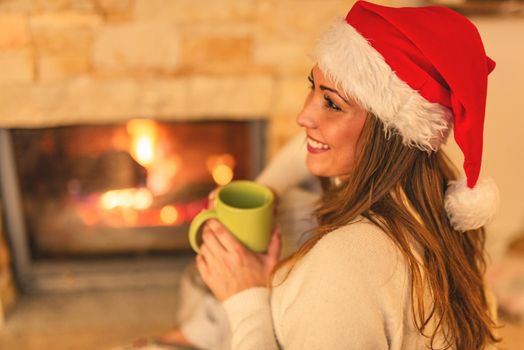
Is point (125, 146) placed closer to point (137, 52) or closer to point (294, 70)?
point (137, 52)

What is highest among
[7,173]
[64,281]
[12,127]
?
[12,127]

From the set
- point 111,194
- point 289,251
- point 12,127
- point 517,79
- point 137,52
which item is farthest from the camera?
point 111,194

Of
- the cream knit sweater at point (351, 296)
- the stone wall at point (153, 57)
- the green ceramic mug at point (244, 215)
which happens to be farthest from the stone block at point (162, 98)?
the cream knit sweater at point (351, 296)

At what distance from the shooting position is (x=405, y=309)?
974 mm

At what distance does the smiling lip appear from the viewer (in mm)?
1103

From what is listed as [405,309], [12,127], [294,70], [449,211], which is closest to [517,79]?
[294,70]

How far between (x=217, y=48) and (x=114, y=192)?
698 millimetres

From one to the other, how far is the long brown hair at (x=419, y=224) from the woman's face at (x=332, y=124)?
0.02 metres

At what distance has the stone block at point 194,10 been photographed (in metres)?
1.58

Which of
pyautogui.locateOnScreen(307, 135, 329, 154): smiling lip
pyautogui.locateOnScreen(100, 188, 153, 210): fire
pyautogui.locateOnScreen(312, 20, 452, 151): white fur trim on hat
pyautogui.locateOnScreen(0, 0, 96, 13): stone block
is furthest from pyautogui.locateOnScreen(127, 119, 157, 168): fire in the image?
pyautogui.locateOnScreen(312, 20, 452, 151): white fur trim on hat

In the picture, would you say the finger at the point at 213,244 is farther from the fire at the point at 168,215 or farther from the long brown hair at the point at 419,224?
the fire at the point at 168,215

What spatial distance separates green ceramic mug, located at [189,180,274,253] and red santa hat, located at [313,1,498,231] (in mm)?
301

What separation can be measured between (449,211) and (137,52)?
3.34ft

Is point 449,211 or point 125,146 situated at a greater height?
point 449,211
